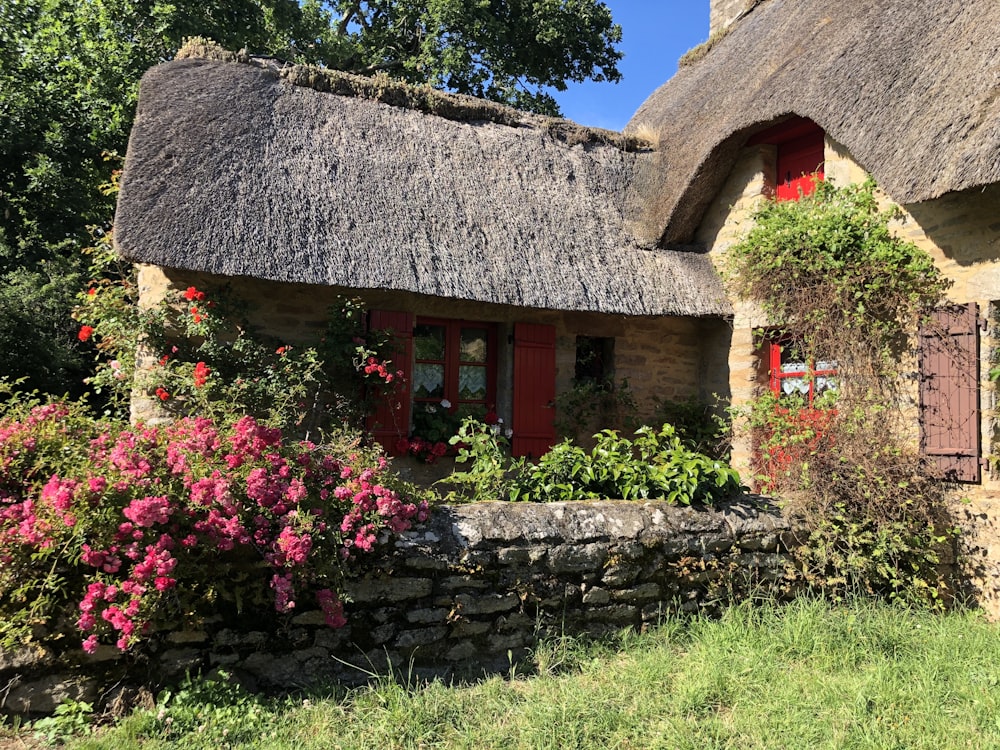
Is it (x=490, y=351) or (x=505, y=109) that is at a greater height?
(x=505, y=109)

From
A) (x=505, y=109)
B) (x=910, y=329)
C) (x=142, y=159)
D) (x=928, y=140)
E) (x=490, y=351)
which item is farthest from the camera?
(x=505, y=109)

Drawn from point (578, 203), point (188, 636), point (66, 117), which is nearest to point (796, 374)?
point (578, 203)

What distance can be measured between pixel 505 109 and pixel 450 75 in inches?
243

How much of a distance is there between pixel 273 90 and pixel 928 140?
5213 mm

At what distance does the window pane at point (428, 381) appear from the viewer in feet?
20.4

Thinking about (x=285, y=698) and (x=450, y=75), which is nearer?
(x=285, y=698)

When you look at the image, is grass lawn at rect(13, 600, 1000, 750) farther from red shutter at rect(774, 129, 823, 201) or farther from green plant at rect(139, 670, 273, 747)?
red shutter at rect(774, 129, 823, 201)

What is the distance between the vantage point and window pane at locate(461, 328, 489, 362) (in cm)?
652

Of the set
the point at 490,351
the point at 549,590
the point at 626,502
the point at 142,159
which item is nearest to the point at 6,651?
the point at 549,590

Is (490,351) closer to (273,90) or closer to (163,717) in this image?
(273,90)

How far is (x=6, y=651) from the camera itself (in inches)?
95.4

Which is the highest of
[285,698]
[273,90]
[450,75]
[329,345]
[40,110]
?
[450,75]

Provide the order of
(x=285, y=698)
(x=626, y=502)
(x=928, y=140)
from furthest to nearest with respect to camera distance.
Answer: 1. (x=928, y=140)
2. (x=626, y=502)
3. (x=285, y=698)

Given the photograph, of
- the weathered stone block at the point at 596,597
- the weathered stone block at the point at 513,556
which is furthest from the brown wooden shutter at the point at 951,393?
the weathered stone block at the point at 513,556
